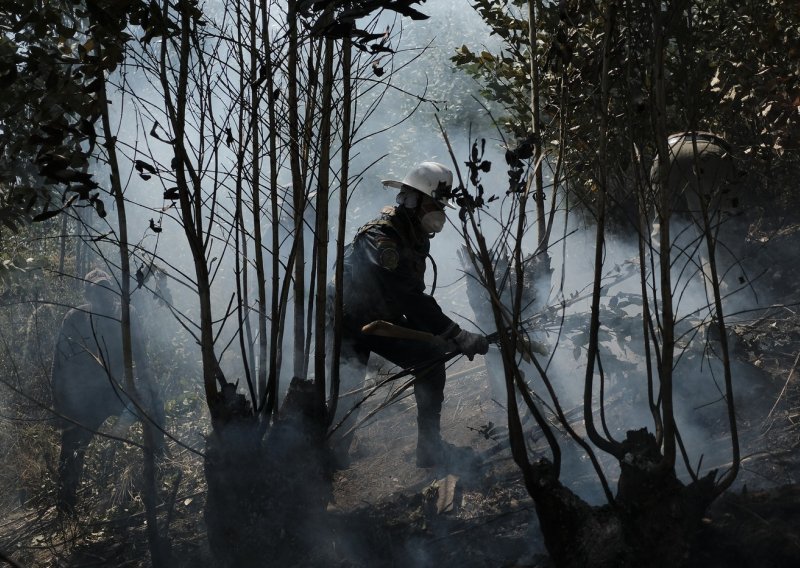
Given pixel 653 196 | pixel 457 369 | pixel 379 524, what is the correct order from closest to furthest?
pixel 653 196 < pixel 379 524 < pixel 457 369

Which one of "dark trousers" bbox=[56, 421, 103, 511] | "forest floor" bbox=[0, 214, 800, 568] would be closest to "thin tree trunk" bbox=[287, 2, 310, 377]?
"forest floor" bbox=[0, 214, 800, 568]

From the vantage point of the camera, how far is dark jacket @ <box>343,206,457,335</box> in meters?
4.82

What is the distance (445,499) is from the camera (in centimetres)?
426

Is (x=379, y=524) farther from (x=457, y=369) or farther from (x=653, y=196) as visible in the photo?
(x=457, y=369)

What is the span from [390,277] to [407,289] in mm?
143

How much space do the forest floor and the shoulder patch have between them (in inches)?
50.6

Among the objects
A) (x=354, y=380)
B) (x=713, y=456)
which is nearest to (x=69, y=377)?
(x=354, y=380)

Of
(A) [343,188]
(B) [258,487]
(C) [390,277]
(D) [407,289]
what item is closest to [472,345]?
(D) [407,289]

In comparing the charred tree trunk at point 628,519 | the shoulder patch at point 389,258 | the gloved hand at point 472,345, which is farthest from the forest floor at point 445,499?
the shoulder patch at point 389,258

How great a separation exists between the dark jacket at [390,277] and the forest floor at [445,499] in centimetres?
93

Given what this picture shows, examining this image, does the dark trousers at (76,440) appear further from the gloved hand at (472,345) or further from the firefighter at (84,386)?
the gloved hand at (472,345)

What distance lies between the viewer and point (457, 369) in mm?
7469

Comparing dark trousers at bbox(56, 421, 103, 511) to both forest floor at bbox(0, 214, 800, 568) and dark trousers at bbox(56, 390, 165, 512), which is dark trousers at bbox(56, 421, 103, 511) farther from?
forest floor at bbox(0, 214, 800, 568)

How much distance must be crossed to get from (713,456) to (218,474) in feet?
8.99
